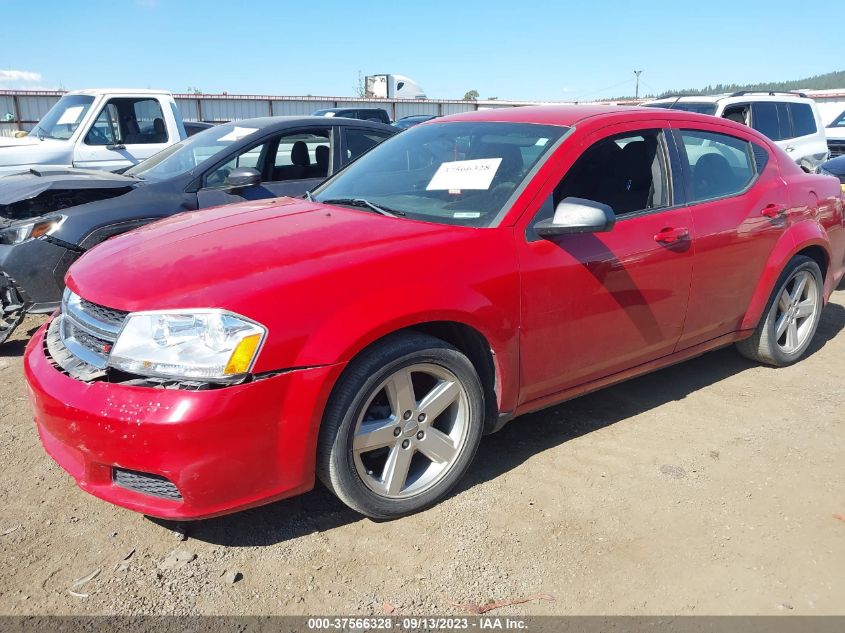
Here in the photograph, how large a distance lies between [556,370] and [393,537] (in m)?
1.08

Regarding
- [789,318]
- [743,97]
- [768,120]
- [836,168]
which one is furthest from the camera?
[836,168]

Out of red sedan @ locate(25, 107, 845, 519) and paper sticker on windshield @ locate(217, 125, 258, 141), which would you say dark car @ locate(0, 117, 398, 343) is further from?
red sedan @ locate(25, 107, 845, 519)

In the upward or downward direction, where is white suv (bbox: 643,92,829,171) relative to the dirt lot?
upward

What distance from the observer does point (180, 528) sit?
9.39ft

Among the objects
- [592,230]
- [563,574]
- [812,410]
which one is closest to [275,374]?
[563,574]

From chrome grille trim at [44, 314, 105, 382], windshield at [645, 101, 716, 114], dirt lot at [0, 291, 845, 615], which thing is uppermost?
windshield at [645, 101, 716, 114]

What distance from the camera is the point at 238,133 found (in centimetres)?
584

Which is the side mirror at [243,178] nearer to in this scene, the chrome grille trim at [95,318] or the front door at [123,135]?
the chrome grille trim at [95,318]

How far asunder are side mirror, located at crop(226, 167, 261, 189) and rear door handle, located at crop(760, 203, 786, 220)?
344 cm

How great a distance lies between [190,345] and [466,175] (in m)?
1.59

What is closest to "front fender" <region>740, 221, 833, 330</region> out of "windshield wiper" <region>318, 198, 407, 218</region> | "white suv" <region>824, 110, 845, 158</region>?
"windshield wiper" <region>318, 198, 407, 218</region>

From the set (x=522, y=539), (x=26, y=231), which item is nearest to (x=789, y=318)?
(x=522, y=539)

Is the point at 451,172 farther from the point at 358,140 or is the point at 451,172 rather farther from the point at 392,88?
the point at 392,88

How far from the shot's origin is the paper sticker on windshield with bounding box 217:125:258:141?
576cm
